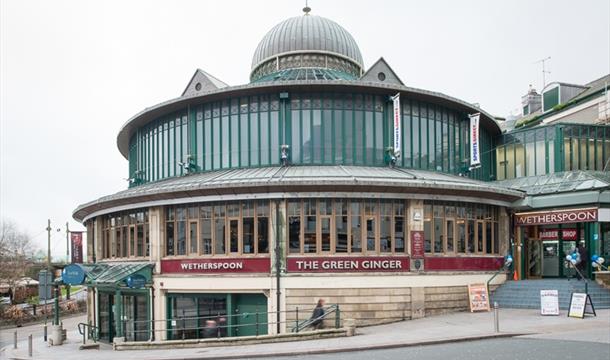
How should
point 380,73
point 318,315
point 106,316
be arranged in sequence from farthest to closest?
point 106,316, point 380,73, point 318,315

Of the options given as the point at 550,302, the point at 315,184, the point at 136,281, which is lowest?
the point at 550,302

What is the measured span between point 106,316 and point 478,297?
18.3 metres

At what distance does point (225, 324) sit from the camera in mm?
24469

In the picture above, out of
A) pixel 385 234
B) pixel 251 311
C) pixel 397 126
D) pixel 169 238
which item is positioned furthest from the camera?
pixel 397 126

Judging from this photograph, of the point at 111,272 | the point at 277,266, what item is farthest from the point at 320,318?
the point at 111,272

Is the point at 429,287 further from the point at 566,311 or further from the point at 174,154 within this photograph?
the point at 174,154

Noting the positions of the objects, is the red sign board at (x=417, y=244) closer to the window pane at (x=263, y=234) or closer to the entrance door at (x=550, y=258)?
the window pane at (x=263, y=234)

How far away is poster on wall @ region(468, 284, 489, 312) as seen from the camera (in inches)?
968

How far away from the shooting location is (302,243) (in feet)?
77.1

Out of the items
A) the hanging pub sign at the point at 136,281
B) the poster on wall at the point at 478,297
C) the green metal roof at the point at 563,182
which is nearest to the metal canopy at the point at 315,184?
the green metal roof at the point at 563,182

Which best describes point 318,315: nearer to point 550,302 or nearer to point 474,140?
point 550,302

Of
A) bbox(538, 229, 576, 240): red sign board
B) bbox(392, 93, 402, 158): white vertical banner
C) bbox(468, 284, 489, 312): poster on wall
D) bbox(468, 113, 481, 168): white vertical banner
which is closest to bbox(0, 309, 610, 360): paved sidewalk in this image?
bbox(468, 284, 489, 312): poster on wall

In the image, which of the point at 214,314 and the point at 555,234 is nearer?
the point at 214,314

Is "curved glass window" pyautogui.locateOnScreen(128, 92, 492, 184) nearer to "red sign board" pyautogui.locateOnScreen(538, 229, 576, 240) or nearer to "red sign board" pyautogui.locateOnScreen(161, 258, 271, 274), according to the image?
"red sign board" pyautogui.locateOnScreen(538, 229, 576, 240)
